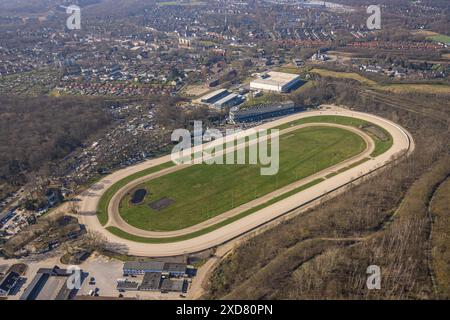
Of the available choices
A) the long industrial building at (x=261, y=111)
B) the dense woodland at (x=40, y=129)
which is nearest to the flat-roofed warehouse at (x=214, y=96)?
the long industrial building at (x=261, y=111)

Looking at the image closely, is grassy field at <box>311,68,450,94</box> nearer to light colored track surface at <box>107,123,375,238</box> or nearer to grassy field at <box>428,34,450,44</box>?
light colored track surface at <box>107,123,375,238</box>

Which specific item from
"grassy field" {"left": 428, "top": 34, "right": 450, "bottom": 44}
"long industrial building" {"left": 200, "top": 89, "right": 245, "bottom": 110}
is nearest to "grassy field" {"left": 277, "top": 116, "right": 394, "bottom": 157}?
"long industrial building" {"left": 200, "top": 89, "right": 245, "bottom": 110}

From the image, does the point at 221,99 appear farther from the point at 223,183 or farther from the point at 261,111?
the point at 223,183

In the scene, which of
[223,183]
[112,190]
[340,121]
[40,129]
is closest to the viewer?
[112,190]

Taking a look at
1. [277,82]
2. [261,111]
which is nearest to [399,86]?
[277,82]

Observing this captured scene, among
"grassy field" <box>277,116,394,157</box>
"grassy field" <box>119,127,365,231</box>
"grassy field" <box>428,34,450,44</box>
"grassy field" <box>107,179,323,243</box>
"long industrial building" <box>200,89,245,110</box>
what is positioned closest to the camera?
"grassy field" <box>107,179,323,243</box>

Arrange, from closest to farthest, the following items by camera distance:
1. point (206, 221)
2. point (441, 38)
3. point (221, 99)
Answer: point (206, 221) → point (221, 99) → point (441, 38)

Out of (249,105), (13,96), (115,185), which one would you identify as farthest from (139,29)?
(115,185)
